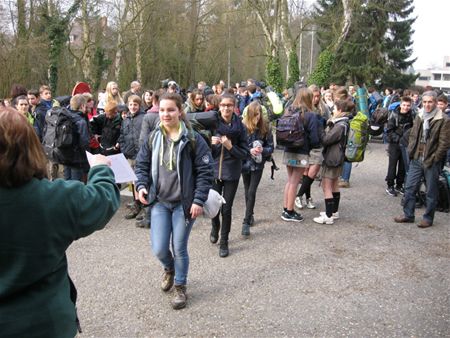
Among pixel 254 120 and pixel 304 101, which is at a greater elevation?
pixel 304 101

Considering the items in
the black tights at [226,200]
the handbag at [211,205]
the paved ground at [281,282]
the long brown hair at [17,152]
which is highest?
the long brown hair at [17,152]

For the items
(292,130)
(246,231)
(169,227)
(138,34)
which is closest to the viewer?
(169,227)

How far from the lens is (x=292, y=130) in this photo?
5.96 meters

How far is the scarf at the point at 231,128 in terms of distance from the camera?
4938 mm

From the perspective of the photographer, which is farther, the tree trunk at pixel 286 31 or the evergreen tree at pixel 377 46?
the evergreen tree at pixel 377 46

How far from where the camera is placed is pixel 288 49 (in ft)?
66.1

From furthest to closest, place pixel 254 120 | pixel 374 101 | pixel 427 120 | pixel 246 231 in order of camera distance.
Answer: pixel 374 101 → pixel 427 120 → pixel 246 231 → pixel 254 120

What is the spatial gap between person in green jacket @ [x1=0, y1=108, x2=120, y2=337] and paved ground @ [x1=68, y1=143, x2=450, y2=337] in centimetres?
183

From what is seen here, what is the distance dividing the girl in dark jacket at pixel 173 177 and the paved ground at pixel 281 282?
17.5 inches

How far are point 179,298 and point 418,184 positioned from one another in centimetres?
425

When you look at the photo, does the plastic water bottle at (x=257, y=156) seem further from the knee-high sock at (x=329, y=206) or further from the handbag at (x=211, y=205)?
the handbag at (x=211, y=205)

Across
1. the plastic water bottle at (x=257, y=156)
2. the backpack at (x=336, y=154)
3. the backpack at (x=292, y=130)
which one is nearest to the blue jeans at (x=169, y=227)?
the plastic water bottle at (x=257, y=156)

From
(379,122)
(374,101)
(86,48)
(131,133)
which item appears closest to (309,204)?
(379,122)

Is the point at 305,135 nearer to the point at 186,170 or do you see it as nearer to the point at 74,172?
the point at 186,170
